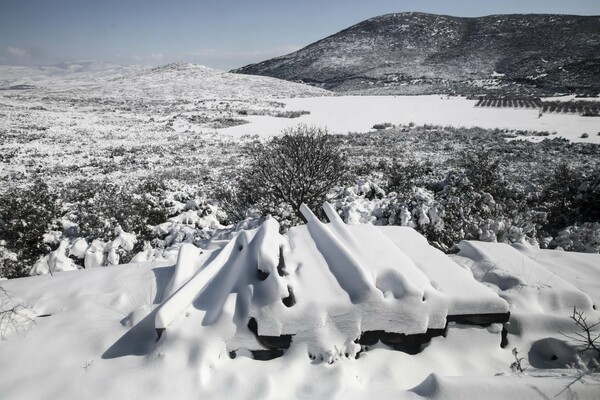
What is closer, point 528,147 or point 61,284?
point 61,284

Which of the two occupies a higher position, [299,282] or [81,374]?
[299,282]

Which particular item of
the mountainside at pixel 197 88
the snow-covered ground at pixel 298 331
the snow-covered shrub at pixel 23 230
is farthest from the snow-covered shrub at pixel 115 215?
the mountainside at pixel 197 88

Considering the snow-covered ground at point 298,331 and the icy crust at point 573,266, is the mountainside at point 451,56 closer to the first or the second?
the icy crust at point 573,266

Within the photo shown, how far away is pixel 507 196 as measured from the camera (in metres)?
10.8

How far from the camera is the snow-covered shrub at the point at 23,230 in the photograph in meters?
7.69

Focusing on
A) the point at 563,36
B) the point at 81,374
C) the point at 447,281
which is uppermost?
the point at 563,36

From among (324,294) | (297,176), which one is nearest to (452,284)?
(324,294)

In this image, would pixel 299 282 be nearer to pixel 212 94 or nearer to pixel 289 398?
pixel 289 398

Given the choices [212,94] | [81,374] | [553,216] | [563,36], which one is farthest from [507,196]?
[563,36]

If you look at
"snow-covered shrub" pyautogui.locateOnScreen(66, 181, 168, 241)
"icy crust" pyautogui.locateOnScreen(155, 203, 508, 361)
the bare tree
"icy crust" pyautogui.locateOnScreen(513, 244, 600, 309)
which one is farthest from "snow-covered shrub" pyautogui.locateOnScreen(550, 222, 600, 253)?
"snow-covered shrub" pyautogui.locateOnScreen(66, 181, 168, 241)

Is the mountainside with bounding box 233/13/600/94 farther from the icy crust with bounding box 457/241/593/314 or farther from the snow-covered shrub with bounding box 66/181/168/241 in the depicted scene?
the icy crust with bounding box 457/241/593/314

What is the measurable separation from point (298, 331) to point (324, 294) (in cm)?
47

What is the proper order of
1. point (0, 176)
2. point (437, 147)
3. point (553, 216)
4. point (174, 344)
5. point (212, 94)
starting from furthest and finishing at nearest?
point (212, 94), point (437, 147), point (0, 176), point (553, 216), point (174, 344)

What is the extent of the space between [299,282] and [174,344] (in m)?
1.40
